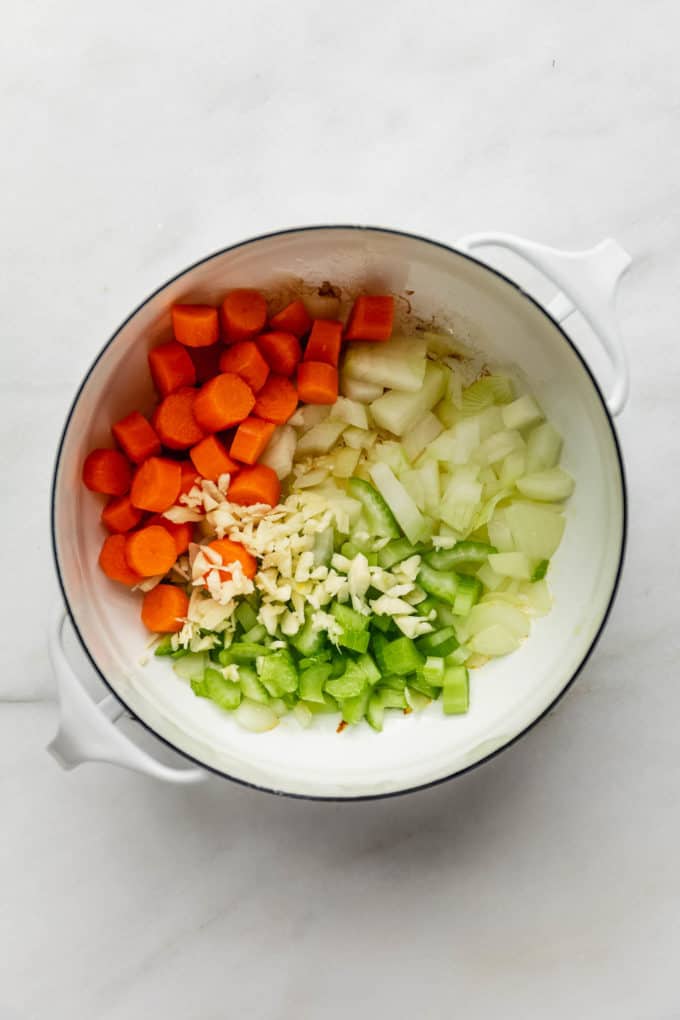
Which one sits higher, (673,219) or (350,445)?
(673,219)

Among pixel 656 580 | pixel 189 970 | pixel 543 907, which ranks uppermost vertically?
pixel 656 580

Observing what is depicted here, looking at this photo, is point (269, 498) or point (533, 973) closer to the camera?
point (269, 498)

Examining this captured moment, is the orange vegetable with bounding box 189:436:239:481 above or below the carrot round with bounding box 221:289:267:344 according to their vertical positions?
below

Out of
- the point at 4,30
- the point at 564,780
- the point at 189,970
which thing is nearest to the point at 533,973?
the point at 564,780

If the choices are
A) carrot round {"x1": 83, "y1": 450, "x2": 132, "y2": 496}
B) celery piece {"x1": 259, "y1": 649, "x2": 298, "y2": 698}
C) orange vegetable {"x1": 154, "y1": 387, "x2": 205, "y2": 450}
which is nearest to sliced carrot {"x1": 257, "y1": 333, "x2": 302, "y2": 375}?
orange vegetable {"x1": 154, "y1": 387, "x2": 205, "y2": 450}

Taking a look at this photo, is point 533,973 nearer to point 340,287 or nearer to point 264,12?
point 340,287

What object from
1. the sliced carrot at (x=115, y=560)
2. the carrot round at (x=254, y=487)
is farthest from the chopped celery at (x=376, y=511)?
the sliced carrot at (x=115, y=560)

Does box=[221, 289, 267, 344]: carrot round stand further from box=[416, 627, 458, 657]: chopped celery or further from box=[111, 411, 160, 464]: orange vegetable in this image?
box=[416, 627, 458, 657]: chopped celery
